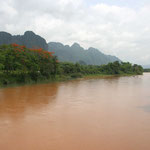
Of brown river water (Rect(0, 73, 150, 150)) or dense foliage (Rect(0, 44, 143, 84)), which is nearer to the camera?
brown river water (Rect(0, 73, 150, 150))

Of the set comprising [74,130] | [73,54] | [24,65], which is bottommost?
[74,130]

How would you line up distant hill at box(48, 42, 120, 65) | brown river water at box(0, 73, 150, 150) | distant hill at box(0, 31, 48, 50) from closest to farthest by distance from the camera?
brown river water at box(0, 73, 150, 150) < distant hill at box(0, 31, 48, 50) < distant hill at box(48, 42, 120, 65)

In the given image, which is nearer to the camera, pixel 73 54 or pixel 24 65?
pixel 24 65

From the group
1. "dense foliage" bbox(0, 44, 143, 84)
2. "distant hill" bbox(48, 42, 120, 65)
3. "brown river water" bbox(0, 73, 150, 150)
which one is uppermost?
"distant hill" bbox(48, 42, 120, 65)

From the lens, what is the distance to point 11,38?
62594 millimetres

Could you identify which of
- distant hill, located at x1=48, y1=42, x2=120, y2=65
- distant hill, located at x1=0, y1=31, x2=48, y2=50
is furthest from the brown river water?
distant hill, located at x1=48, y1=42, x2=120, y2=65

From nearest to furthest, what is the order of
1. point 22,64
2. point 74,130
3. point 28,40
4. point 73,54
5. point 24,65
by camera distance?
point 74,130 → point 22,64 → point 24,65 → point 28,40 → point 73,54

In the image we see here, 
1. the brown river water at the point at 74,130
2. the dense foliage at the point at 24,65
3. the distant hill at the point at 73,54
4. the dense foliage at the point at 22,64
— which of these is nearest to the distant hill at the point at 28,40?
the distant hill at the point at 73,54

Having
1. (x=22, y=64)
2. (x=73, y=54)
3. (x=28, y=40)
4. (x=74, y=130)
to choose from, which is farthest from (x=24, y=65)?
(x=73, y=54)

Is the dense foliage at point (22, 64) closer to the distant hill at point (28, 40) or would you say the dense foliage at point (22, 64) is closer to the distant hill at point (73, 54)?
the distant hill at point (28, 40)

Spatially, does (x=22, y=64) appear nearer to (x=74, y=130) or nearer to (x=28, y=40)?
(x=74, y=130)

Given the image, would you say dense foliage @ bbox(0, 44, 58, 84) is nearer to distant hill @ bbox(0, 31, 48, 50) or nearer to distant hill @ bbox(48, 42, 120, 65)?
distant hill @ bbox(0, 31, 48, 50)

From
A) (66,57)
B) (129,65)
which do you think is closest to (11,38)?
(66,57)

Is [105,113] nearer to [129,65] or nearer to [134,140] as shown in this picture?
[134,140]
